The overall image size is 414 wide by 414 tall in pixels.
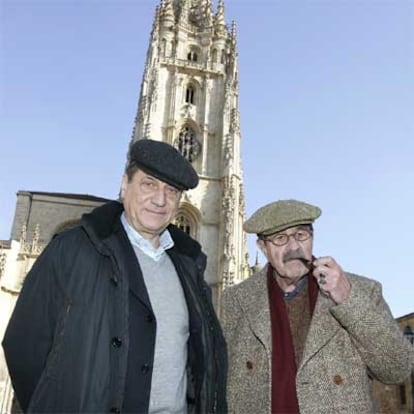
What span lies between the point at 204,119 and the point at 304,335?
23.7 meters

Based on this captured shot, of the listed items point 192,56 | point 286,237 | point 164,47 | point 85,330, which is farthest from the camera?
point 192,56

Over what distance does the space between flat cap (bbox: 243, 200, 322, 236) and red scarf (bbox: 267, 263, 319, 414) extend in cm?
40

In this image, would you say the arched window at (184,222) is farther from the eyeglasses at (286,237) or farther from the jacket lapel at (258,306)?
the eyeglasses at (286,237)

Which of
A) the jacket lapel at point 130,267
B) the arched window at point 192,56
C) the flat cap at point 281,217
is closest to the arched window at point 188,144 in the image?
the arched window at point 192,56

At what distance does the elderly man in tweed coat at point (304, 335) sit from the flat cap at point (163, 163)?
0.60m

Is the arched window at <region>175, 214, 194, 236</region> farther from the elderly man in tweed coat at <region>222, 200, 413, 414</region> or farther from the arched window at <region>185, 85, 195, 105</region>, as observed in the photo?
the elderly man in tweed coat at <region>222, 200, 413, 414</region>

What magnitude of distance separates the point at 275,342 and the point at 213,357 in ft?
1.37

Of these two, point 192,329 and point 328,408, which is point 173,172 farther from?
point 328,408

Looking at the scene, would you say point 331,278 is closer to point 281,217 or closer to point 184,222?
point 281,217

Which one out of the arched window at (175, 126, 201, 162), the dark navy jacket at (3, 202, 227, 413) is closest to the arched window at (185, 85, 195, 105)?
the arched window at (175, 126, 201, 162)

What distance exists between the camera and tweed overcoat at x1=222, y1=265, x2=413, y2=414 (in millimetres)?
2373

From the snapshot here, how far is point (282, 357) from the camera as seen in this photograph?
2.62 metres

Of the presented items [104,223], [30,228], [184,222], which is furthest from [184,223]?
[104,223]

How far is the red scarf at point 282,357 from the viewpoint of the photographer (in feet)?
8.25
